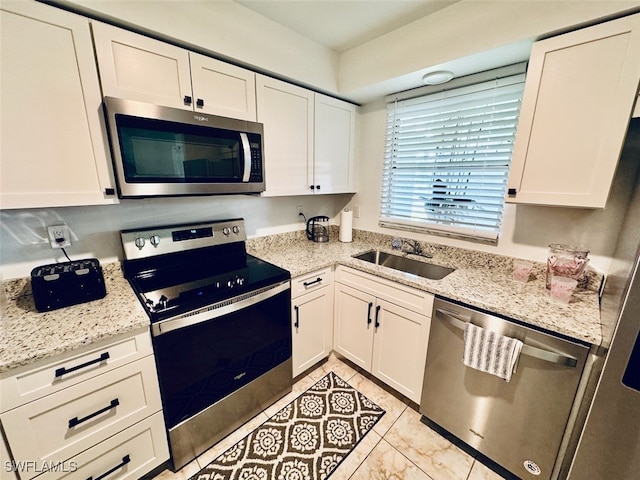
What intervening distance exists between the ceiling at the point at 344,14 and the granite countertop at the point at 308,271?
157 centimetres

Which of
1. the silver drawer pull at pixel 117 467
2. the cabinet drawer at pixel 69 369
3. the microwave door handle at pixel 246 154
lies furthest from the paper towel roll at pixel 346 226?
the silver drawer pull at pixel 117 467

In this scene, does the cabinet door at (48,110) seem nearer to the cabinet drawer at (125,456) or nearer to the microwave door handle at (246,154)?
the microwave door handle at (246,154)

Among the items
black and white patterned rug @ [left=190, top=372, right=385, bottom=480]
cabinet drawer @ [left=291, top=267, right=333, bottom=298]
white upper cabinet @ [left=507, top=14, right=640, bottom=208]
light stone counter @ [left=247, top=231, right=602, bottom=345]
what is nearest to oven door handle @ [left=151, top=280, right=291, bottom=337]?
cabinet drawer @ [left=291, top=267, right=333, bottom=298]

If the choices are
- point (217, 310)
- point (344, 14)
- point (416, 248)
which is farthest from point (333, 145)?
point (217, 310)

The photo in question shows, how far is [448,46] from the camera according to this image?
1.50 metres

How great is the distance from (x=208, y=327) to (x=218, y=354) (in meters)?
0.20

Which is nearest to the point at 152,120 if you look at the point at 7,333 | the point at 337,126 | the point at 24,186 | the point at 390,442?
the point at 24,186

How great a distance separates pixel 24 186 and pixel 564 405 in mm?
2488

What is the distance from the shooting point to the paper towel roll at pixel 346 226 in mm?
2432

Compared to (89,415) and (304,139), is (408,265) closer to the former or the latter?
(304,139)

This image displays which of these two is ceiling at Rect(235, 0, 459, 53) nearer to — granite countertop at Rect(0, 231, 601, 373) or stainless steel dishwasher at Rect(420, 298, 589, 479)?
granite countertop at Rect(0, 231, 601, 373)

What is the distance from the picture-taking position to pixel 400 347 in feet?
5.70

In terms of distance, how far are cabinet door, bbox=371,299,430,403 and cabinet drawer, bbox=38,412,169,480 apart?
1.35 meters

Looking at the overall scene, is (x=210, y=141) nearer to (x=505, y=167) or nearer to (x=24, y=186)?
(x=24, y=186)
